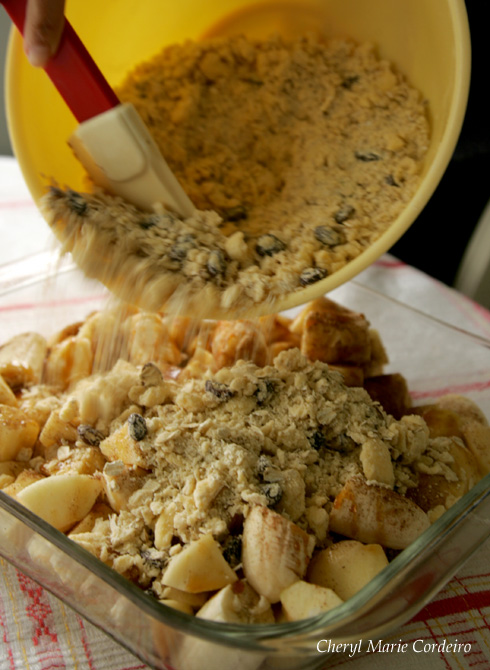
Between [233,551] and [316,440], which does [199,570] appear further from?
[316,440]

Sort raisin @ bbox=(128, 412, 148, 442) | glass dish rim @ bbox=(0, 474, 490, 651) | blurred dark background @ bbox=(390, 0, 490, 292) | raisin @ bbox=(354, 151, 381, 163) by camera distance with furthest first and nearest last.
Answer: blurred dark background @ bbox=(390, 0, 490, 292)
raisin @ bbox=(354, 151, 381, 163)
raisin @ bbox=(128, 412, 148, 442)
glass dish rim @ bbox=(0, 474, 490, 651)

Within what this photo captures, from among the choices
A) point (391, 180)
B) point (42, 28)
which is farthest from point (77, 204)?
point (391, 180)

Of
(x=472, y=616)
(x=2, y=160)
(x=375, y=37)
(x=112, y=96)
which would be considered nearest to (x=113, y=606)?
(x=472, y=616)

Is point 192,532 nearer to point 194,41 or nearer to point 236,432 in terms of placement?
point 236,432

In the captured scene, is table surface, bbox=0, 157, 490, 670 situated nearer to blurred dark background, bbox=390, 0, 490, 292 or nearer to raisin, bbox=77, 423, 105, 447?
raisin, bbox=77, 423, 105, 447

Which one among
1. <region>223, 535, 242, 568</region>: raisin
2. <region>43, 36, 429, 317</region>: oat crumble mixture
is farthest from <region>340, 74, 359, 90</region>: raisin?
<region>223, 535, 242, 568</region>: raisin

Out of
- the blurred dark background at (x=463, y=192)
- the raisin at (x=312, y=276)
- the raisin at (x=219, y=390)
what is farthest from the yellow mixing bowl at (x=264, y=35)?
the blurred dark background at (x=463, y=192)
